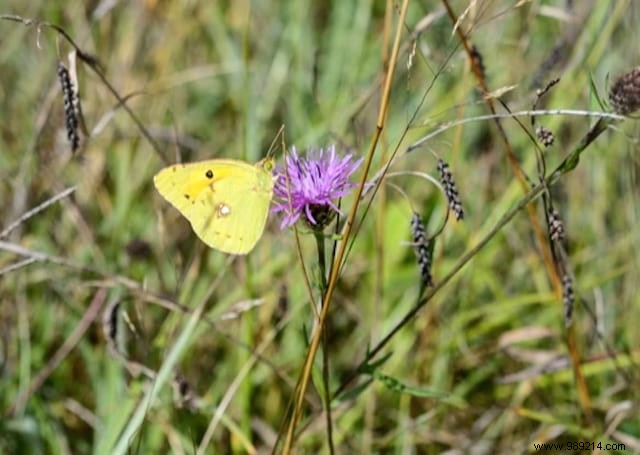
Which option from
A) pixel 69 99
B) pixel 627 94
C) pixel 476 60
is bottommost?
pixel 69 99

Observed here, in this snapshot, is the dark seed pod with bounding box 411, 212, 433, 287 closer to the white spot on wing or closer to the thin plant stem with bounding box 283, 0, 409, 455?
the thin plant stem with bounding box 283, 0, 409, 455

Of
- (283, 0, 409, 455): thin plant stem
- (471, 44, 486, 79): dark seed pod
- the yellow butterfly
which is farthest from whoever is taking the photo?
(471, 44, 486, 79): dark seed pod

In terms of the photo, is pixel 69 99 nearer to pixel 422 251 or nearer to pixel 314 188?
pixel 314 188

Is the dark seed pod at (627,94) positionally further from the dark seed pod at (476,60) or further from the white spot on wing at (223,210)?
the white spot on wing at (223,210)

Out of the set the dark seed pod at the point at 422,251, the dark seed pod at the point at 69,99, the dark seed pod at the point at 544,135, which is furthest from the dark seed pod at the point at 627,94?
the dark seed pod at the point at 69,99

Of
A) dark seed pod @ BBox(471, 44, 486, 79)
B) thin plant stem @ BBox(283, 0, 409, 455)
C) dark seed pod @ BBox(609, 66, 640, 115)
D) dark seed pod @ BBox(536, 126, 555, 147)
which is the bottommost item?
thin plant stem @ BBox(283, 0, 409, 455)

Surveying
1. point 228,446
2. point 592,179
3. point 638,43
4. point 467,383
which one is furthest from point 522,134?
point 228,446

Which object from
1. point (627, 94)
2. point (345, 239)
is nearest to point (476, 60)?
point (627, 94)

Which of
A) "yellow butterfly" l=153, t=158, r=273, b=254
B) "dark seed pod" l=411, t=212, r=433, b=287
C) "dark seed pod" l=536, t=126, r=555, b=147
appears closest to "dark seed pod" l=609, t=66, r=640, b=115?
"dark seed pod" l=536, t=126, r=555, b=147
